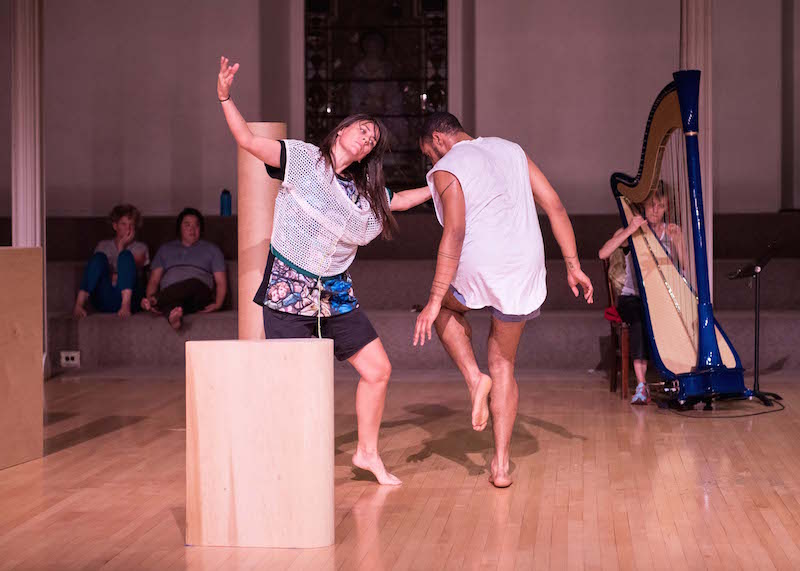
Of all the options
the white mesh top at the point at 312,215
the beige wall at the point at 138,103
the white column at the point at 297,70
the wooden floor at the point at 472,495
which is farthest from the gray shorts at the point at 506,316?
the white column at the point at 297,70

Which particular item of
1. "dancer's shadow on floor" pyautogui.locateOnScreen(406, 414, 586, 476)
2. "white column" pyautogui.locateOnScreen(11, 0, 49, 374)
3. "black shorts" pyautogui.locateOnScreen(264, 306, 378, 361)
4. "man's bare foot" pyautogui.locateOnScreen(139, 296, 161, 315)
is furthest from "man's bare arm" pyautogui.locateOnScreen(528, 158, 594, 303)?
"man's bare foot" pyautogui.locateOnScreen(139, 296, 161, 315)

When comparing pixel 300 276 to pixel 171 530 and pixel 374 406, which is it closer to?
pixel 374 406

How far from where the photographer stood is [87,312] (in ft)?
26.4

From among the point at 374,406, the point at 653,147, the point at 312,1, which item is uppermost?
the point at 312,1

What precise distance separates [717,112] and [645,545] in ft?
21.6

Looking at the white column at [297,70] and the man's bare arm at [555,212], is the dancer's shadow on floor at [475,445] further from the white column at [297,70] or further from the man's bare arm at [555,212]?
the white column at [297,70]

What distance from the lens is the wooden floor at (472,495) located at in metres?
3.44

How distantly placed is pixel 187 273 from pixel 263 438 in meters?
4.46

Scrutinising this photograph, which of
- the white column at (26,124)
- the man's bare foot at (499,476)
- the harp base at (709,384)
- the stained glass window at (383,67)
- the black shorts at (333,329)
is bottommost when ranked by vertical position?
the man's bare foot at (499,476)

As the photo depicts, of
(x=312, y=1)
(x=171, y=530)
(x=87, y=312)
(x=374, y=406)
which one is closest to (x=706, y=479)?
(x=374, y=406)

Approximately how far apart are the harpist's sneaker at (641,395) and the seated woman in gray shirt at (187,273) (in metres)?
3.11

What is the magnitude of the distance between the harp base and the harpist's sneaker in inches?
13.1

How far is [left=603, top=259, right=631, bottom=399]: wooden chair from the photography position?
6.33 meters

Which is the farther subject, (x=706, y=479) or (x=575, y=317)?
(x=575, y=317)
